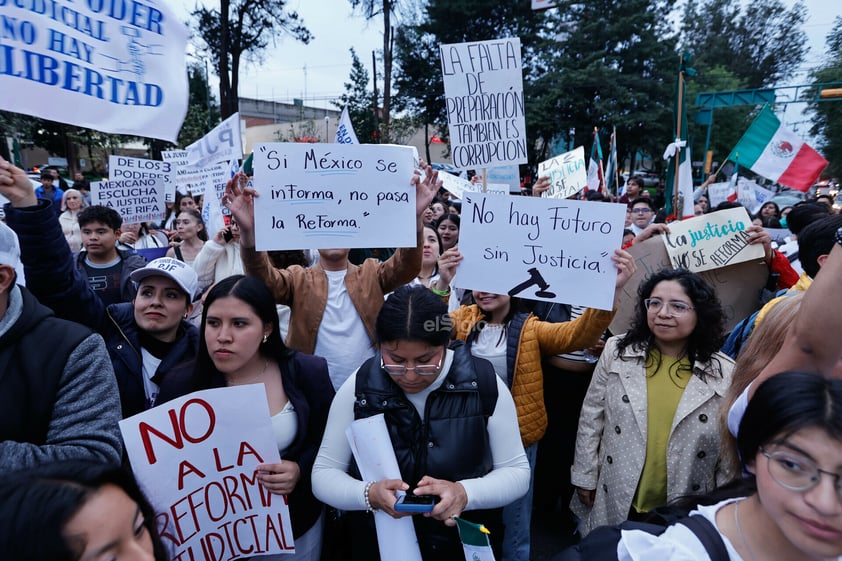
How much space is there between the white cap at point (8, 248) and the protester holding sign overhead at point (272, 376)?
68 cm

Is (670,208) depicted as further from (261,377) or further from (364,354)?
(261,377)

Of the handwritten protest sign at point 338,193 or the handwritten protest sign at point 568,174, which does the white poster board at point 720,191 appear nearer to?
the handwritten protest sign at point 568,174

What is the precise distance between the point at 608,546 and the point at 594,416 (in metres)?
1.54

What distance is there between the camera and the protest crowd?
1.09 metres

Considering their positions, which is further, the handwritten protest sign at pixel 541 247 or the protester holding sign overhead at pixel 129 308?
the handwritten protest sign at pixel 541 247

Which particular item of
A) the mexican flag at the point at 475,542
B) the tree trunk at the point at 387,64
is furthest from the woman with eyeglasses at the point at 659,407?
the tree trunk at the point at 387,64

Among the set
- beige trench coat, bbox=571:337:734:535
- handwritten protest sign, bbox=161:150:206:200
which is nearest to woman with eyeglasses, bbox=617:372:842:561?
beige trench coat, bbox=571:337:734:535

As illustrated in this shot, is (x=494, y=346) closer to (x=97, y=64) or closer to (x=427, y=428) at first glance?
(x=427, y=428)

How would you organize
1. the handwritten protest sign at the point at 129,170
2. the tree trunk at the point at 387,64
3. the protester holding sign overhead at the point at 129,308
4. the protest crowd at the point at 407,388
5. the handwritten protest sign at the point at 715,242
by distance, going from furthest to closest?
the tree trunk at the point at 387,64 < the handwritten protest sign at the point at 129,170 < the handwritten protest sign at the point at 715,242 < the protester holding sign overhead at the point at 129,308 < the protest crowd at the point at 407,388

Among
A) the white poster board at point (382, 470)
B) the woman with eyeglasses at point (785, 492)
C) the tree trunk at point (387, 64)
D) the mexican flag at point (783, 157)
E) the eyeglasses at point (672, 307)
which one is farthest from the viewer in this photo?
the tree trunk at point (387, 64)

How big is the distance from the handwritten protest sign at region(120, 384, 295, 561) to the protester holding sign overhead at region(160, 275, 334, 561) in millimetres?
120

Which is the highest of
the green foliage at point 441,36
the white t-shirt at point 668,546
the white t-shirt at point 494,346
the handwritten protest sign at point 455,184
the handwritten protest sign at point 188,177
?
the green foliage at point 441,36

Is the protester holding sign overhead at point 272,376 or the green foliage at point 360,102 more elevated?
the green foliage at point 360,102

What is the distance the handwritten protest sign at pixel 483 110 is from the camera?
12.7 ft
